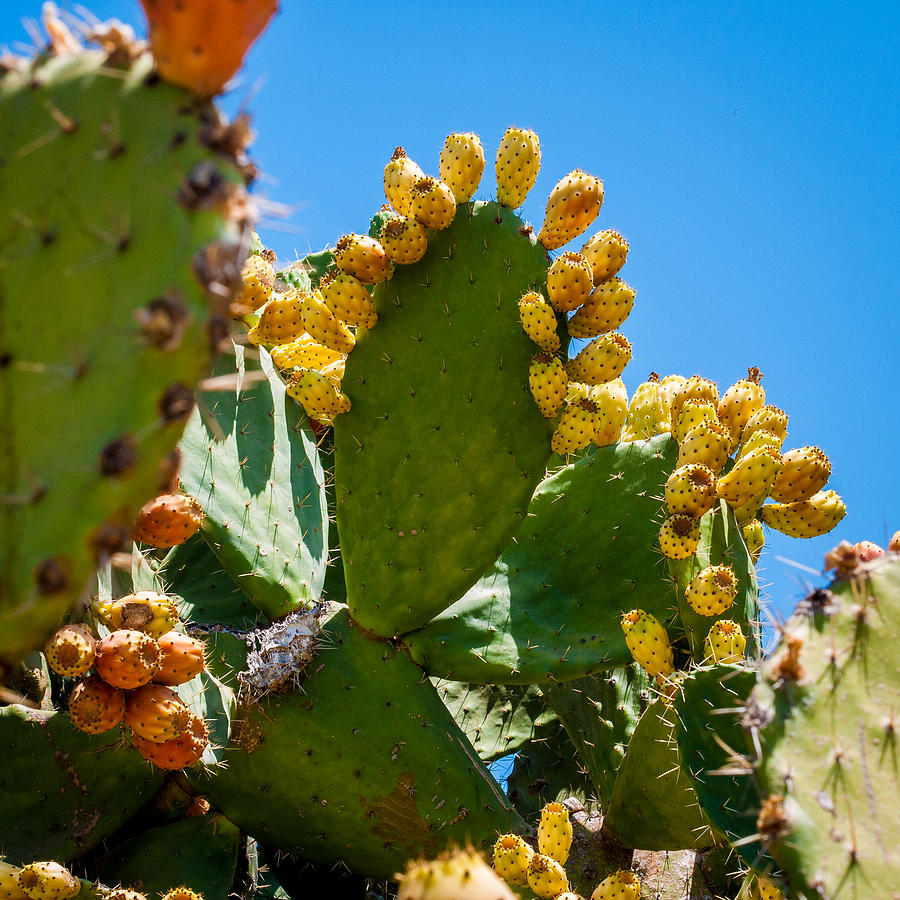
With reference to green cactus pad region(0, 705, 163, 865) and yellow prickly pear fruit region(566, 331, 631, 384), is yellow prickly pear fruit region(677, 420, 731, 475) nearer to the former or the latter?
yellow prickly pear fruit region(566, 331, 631, 384)

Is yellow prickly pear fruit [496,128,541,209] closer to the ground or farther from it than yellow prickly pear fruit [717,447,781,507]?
farther from it

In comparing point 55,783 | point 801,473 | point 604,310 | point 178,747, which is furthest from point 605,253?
point 55,783

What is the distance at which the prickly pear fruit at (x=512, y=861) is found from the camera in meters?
1.76

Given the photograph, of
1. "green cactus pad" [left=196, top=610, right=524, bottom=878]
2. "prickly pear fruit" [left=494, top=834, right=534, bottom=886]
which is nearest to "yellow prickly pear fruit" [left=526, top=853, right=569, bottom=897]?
"prickly pear fruit" [left=494, top=834, right=534, bottom=886]

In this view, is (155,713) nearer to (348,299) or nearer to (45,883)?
(45,883)

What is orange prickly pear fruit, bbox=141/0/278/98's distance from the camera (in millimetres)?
964

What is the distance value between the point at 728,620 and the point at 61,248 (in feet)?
4.96

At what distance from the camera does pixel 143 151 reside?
3.14ft

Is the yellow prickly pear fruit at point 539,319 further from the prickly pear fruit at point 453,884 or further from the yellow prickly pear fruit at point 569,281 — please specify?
the prickly pear fruit at point 453,884

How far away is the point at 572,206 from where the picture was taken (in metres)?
2.15

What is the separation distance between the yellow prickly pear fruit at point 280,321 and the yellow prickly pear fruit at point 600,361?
68 centimetres

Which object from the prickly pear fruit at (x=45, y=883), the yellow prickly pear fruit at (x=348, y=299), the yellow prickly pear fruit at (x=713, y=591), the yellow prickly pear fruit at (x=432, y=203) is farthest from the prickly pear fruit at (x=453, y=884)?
the yellow prickly pear fruit at (x=432, y=203)

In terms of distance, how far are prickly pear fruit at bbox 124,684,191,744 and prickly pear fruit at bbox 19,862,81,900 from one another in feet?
0.84

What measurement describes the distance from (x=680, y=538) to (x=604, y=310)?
564 mm
